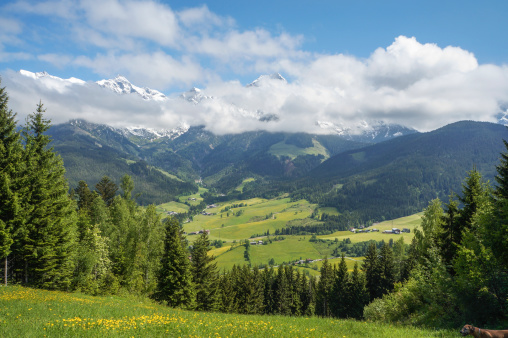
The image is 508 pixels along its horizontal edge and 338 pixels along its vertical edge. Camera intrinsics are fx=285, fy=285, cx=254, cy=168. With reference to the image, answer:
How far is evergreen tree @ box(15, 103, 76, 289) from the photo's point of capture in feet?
97.4

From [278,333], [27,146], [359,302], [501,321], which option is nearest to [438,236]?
[501,321]

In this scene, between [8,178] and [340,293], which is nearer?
[8,178]

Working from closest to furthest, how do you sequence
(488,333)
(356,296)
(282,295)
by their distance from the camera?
(488,333), (356,296), (282,295)

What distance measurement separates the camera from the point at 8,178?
27.3m

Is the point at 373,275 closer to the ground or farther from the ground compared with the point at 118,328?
closer to the ground

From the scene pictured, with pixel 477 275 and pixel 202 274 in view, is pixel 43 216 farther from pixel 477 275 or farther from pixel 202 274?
A: pixel 477 275

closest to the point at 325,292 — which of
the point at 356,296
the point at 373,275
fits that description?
the point at 356,296

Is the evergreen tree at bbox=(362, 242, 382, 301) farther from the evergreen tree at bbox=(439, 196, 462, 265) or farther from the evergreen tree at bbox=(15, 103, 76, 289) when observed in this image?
the evergreen tree at bbox=(15, 103, 76, 289)

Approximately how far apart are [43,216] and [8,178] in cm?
520

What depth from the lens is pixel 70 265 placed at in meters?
34.0

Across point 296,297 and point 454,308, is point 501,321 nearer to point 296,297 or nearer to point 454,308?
point 454,308

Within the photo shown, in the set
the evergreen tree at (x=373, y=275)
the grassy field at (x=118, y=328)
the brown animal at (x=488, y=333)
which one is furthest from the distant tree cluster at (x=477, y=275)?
the evergreen tree at (x=373, y=275)

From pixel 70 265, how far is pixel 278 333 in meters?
30.5

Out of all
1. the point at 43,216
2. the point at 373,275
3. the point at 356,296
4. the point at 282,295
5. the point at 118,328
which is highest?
the point at 43,216
